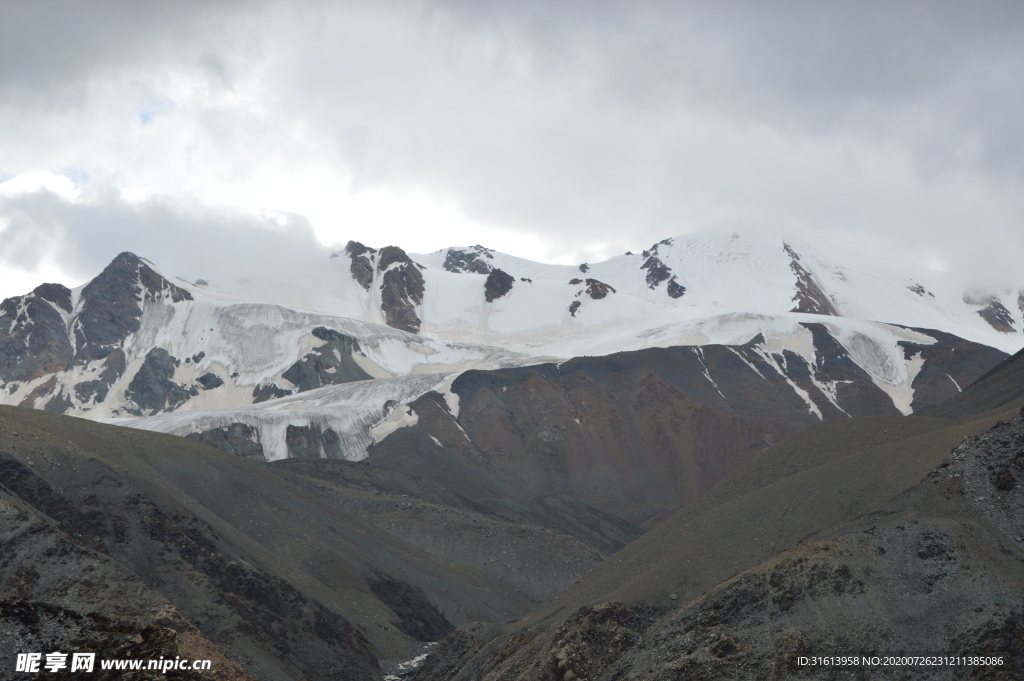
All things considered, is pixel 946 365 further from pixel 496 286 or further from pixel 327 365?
pixel 496 286

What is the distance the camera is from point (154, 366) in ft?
470

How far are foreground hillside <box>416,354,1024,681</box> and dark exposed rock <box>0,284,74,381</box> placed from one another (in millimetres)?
126157

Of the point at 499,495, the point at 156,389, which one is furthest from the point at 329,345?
the point at 499,495

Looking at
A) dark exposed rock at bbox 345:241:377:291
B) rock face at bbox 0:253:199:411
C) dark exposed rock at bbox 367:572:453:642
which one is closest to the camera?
dark exposed rock at bbox 367:572:453:642

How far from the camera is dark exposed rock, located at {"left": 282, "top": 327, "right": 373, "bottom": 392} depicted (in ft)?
449

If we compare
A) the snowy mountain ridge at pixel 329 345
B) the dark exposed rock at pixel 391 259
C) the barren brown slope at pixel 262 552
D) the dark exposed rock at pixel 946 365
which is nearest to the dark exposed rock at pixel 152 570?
the barren brown slope at pixel 262 552

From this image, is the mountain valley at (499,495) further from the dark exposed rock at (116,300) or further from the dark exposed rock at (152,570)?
the dark exposed rock at (116,300)

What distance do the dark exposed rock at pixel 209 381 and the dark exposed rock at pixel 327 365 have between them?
10.3 metres

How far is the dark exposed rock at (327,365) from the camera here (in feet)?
449

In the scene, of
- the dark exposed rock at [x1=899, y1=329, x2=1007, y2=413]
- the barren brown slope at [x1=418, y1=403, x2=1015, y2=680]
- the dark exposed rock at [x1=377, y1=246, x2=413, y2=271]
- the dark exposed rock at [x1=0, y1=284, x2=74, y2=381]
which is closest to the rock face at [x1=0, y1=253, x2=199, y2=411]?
the dark exposed rock at [x1=0, y1=284, x2=74, y2=381]

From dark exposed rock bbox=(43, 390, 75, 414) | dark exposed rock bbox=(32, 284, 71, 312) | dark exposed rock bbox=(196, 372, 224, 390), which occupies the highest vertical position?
dark exposed rock bbox=(32, 284, 71, 312)

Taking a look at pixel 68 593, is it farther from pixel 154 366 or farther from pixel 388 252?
pixel 388 252

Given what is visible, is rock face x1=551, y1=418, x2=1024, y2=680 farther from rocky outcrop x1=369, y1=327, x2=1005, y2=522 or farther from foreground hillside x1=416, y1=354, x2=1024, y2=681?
rocky outcrop x1=369, y1=327, x2=1005, y2=522

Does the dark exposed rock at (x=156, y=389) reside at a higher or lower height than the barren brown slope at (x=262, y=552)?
higher
